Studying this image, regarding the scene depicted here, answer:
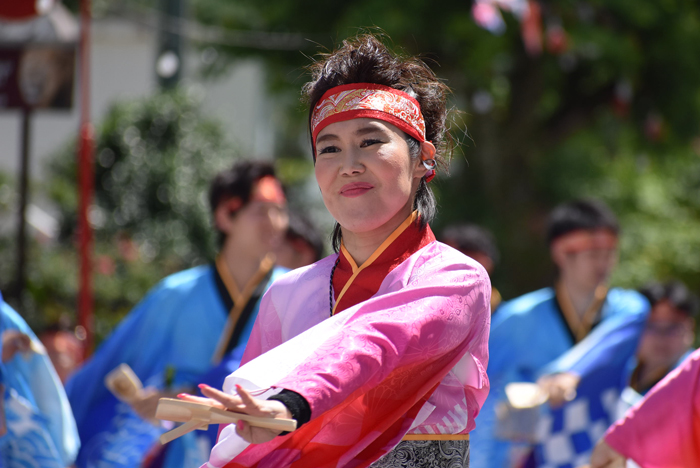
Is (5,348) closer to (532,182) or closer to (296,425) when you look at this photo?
(296,425)

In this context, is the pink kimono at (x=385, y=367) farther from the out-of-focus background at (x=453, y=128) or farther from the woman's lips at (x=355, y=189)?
the out-of-focus background at (x=453, y=128)

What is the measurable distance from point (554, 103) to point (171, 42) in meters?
4.84

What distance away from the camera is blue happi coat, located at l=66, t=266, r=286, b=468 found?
3.44 metres

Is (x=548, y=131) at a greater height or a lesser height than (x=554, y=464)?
greater

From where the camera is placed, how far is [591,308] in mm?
4133

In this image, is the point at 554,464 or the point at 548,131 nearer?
the point at 554,464

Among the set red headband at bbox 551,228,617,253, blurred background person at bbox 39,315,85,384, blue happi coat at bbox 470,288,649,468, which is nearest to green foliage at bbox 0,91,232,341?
blurred background person at bbox 39,315,85,384

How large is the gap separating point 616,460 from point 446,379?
0.99m

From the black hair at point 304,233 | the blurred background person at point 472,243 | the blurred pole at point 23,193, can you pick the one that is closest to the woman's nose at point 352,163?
the black hair at point 304,233

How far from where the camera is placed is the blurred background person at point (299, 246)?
180 inches

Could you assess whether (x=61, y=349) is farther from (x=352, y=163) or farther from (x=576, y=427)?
(x=352, y=163)

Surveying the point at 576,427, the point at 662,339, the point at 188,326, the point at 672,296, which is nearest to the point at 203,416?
the point at 188,326

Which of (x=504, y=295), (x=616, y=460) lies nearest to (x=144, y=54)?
(x=504, y=295)

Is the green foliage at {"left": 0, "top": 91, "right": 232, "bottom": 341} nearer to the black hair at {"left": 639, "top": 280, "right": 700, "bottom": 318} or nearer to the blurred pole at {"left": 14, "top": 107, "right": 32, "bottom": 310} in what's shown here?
the blurred pole at {"left": 14, "top": 107, "right": 32, "bottom": 310}
